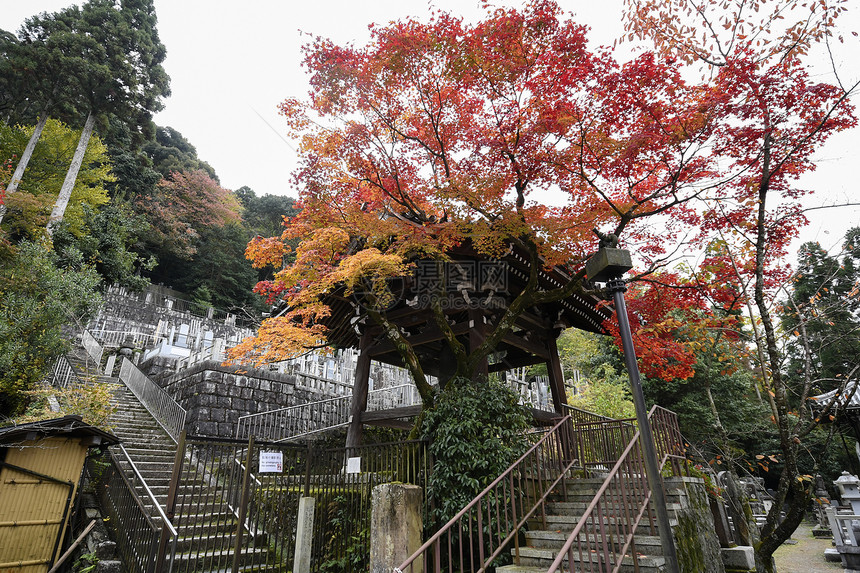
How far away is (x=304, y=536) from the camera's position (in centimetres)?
733

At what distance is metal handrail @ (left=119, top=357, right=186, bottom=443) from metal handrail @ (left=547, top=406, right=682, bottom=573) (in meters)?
10.4

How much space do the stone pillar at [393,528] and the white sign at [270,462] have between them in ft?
8.61

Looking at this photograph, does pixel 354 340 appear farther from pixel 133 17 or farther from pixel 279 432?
pixel 133 17

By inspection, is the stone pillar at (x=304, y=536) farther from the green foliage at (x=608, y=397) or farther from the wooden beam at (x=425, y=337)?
the green foliage at (x=608, y=397)

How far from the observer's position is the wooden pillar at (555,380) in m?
9.90

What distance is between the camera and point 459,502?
6.48 m

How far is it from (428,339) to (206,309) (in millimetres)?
27692

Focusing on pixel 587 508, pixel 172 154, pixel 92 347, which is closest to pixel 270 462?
pixel 587 508

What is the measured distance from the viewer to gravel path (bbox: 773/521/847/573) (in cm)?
1166

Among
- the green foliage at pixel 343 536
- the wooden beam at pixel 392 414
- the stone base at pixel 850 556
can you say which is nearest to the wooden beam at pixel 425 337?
the wooden beam at pixel 392 414


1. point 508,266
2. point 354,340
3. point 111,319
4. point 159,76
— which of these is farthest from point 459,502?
point 159,76

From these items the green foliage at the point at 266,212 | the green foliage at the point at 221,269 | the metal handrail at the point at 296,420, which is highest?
the green foliage at the point at 266,212

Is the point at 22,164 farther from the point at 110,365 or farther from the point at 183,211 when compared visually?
the point at 183,211

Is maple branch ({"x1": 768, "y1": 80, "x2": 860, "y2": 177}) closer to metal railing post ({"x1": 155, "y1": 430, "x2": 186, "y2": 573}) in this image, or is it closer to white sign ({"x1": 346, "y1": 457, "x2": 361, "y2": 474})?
white sign ({"x1": 346, "y1": 457, "x2": 361, "y2": 474})
